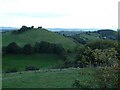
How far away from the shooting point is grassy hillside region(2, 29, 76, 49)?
199ft

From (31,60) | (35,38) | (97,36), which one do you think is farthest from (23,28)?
(97,36)

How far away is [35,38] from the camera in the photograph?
64.7 meters

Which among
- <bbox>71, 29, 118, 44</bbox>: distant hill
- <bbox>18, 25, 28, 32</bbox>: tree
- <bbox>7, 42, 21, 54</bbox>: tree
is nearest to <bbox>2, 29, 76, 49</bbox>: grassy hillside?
<bbox>18, 25, 28, 32</bbox>: tree

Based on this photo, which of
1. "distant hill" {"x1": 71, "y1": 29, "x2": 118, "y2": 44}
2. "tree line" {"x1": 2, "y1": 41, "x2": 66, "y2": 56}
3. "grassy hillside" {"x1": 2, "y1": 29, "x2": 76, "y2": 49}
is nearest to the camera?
"distant hill" {"x1": 71, "y1": 29, "x2": 118, "y2": 44}

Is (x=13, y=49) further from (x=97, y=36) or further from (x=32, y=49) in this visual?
(x=97, y=36)

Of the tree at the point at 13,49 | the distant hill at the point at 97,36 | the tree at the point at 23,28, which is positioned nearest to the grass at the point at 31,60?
the tree at the point at 13,49

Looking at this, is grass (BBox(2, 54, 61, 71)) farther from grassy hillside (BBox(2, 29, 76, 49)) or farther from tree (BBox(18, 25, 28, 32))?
tree (BBox(18, 25, 28, 32))

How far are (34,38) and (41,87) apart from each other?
45.2 meters

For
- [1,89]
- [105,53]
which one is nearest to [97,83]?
[105,53]

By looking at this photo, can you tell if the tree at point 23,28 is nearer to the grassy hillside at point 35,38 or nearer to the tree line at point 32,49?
the grassy hillside at point 35,38

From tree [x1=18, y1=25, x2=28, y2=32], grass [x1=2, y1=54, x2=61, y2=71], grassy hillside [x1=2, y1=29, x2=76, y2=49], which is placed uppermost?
tree [x1=18, y1=25, x2=28, y2=32]

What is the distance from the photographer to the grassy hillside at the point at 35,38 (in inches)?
2383

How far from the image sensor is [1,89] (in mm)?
19062

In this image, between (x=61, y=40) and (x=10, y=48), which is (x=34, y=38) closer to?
(x=61, y=40)
